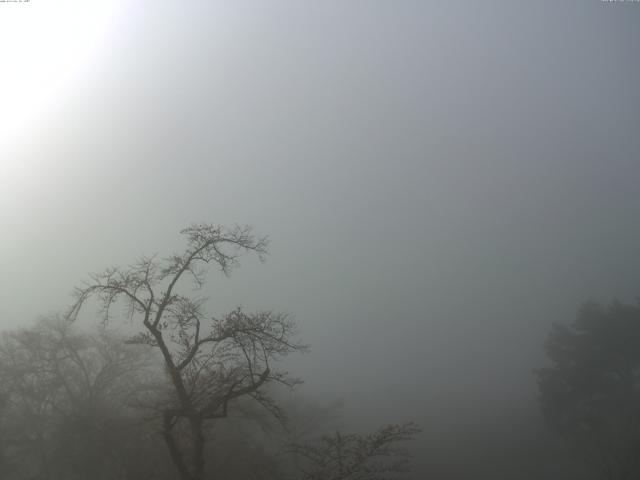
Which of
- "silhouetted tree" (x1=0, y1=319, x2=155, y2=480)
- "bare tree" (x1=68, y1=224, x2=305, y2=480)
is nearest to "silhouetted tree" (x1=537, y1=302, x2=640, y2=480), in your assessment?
"bare tree" (x1=68, y1=224, x2=305, y2=480)

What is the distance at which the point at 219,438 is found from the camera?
13.2 m

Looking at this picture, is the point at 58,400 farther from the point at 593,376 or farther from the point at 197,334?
the point at 593,376

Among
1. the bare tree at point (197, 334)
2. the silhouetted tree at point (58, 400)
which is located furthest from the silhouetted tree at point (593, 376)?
the silhouetted tree at point (58, 400)

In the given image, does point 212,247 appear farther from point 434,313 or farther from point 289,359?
point 434,313

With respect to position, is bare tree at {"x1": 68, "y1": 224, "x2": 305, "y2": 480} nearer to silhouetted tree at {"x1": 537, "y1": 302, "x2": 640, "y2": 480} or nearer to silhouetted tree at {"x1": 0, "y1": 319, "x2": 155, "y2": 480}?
silhouetted tree at {"x1": 0, "y1": 319, "x2": 155, "y2": 480}

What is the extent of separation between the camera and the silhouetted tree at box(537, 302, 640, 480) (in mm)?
24578

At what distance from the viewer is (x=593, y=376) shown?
2575 centimetres

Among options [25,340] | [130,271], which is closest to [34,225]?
[25,340]

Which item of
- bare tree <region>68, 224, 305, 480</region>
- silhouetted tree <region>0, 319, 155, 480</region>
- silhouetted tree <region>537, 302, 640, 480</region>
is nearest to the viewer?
bare tree <region>68, 224, 305, 480</region>

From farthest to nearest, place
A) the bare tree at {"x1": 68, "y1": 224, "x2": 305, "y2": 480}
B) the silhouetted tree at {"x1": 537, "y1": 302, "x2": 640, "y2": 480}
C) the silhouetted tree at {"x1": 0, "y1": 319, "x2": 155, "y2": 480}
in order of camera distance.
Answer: the silhouetted tree at {"x1": 537, "y1": 302, "x2": 640, "y2": 480} < the silhouetted tree at {"x1": 0, "y1": 319, "x2": 155, "y2": 480} < the bare tree at {"x1": 68, "y1": 224, "x2": 305, "y2": 480}

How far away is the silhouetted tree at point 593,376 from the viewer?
24.6 m

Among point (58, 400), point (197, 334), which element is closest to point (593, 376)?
point (197, 334)

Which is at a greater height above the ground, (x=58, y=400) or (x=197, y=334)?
(x=197, y=334)

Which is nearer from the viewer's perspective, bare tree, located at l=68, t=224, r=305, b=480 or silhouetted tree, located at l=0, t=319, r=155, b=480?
bare tree, located at l=68, t=224, r=305, b=480
